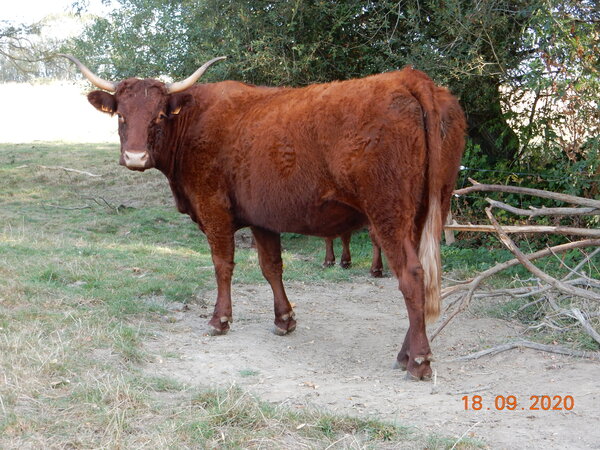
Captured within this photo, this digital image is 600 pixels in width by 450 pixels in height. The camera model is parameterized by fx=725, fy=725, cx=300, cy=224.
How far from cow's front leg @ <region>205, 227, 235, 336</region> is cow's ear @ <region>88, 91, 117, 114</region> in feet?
4.44

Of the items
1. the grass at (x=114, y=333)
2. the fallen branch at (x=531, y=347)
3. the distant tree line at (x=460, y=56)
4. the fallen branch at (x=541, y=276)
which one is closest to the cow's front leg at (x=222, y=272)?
the grass at (x=114, y=333)

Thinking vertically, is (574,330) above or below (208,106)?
below

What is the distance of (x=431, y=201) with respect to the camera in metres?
5.12

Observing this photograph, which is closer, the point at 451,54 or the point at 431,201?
the point at 431,201

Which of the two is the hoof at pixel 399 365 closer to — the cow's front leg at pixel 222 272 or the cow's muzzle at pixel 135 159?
the cow's front leg at pixel 222 272

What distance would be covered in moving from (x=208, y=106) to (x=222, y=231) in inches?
45.0

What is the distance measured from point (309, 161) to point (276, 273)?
4.96ft

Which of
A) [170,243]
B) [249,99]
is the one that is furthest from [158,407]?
[170,243]

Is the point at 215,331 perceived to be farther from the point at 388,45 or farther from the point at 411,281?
the point at 388,45

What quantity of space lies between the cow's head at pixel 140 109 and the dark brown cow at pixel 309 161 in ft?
0.03

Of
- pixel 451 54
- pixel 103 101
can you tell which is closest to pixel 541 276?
pixel 103 101

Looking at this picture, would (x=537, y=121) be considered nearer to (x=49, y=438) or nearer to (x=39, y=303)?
(x=39, y=303)

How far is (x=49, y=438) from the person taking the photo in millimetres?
3785

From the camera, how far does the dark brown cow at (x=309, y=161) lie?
16.6 feet
